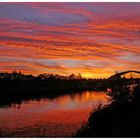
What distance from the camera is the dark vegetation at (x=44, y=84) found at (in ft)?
17.9

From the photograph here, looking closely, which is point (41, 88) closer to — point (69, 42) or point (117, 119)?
point (69, 42)

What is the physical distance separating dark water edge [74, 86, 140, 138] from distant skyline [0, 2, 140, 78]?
49 cm

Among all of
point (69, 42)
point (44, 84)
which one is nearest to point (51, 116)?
point (44, 84)

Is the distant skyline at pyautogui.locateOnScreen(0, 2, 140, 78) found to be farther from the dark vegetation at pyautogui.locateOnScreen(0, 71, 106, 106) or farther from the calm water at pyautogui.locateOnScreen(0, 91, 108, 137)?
Answer: the calm water at pyautogui.locateOnScreen(0, 91, 108, 137)

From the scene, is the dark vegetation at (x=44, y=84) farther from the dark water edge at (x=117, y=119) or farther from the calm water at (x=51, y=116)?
the dark water edge at (x=117, y=119)

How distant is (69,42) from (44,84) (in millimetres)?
895

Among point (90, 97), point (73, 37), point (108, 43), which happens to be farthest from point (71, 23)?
point (90, 97)

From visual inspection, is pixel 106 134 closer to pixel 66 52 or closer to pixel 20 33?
pixel 66 52

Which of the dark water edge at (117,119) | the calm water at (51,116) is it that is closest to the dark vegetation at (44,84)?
the calm water at (51,116)

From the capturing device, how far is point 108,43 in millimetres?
5316

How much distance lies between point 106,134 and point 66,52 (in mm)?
1127

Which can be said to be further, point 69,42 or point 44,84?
point 44,84

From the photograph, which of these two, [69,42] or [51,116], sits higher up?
[69,42]

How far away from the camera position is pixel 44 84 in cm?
603
